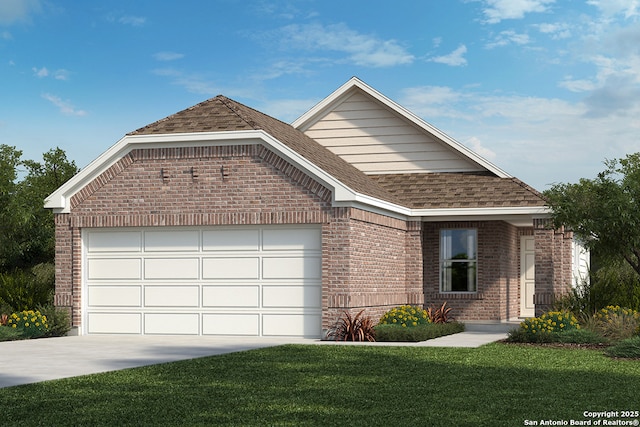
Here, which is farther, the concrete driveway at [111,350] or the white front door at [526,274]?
the white front door at [526,274]

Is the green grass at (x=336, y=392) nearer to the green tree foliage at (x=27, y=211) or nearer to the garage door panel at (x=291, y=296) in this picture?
the garage door panel at (x=291, y=296)

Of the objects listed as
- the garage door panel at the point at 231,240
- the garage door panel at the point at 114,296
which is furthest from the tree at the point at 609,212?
the garage door panel at the point at 114,296

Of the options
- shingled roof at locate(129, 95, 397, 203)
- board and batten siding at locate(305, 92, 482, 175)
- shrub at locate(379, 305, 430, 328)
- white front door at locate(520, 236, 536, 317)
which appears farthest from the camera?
white front door at locate(520, 236, 536, 317)

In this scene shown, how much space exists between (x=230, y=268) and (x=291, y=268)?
153cm

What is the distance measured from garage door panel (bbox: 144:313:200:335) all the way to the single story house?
25mm

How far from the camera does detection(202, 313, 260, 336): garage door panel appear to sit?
73.5 ft

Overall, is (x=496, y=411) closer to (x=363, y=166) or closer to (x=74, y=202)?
(x=74, y=202)

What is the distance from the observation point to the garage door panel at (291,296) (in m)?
22.0

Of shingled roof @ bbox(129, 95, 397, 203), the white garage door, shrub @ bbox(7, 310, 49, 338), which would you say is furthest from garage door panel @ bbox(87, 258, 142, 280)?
shingled roof @ bbox(129, 95, 397, 203)

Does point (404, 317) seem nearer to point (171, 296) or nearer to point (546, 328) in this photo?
point (546, 328)

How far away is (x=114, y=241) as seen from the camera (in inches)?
925

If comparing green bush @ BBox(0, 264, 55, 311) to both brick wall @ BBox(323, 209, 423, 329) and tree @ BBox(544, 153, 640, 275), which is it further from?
tree @ BBox(544, 153, 640, 275)

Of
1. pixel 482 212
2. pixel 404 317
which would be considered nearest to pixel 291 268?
pixel 404 317

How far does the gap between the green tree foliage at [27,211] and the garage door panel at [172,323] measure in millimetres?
8146
